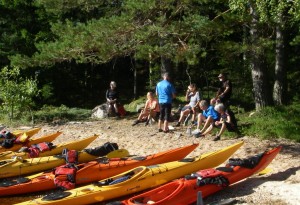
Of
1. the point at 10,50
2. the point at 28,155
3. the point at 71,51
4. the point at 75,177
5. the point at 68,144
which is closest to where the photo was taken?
the point at 75,177

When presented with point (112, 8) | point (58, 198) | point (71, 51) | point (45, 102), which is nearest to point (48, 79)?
point (45, 102)

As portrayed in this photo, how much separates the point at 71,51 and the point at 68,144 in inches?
147

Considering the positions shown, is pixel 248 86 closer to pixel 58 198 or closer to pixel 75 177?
pixel 75 177

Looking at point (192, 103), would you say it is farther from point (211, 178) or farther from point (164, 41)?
point (211, 178)

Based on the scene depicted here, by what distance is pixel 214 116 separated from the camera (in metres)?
11.3

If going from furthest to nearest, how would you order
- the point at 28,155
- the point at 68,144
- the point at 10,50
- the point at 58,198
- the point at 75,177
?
the point at 10,50 → the point at 68,144 → the point at 28,155 → the point at 75,177 → the point at 58,198

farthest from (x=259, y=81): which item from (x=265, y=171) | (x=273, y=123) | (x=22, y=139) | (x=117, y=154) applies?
(x=22, y=139)

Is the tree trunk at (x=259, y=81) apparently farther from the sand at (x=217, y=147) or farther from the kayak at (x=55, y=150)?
the kayak at (x=55, y=150)

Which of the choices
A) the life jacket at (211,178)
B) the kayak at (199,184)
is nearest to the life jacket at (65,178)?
the kayak at (199,184)

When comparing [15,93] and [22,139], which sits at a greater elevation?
[15,93]

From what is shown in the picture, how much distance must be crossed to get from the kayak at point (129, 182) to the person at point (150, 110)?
14.7 ft

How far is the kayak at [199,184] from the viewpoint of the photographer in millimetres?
7340

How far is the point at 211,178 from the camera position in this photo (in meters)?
7.78

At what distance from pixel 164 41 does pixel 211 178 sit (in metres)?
5.86
